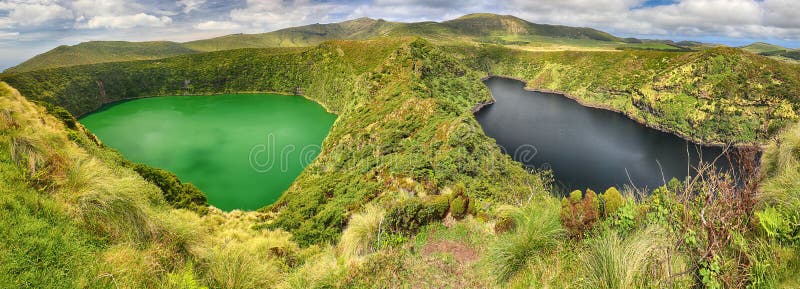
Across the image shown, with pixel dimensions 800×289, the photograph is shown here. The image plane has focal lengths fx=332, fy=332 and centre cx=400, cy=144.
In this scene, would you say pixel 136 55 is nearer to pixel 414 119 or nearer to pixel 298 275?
pixel 414 119

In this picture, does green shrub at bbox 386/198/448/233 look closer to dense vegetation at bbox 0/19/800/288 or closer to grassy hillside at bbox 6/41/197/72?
dense vegetation at bbox 0/19/800/288

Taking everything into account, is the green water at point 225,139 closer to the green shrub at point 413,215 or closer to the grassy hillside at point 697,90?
the green shrub at point 413,215

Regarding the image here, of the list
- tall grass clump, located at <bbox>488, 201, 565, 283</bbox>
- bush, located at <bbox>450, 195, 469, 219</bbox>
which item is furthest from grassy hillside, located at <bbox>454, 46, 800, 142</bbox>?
tall grass clump, located at <bbox>488, 201, 565, 283</bbox>

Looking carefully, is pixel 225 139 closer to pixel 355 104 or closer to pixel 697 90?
pixel 355 104

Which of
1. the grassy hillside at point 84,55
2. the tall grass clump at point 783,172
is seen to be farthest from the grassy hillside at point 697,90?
the grassy hillside at point 84,55

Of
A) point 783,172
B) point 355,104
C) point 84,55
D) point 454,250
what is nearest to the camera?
point 783,172

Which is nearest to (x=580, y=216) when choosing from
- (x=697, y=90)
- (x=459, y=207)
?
(x=459, y=207)
